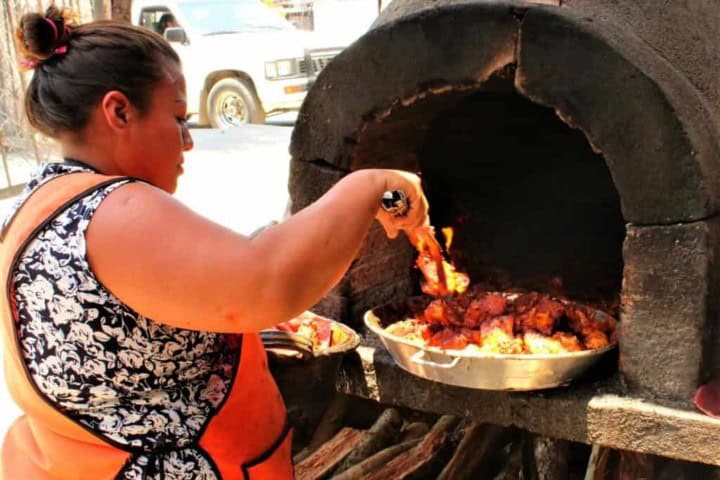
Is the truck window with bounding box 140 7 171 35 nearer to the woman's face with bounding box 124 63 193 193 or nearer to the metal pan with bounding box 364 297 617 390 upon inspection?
the metal pan with bounding box 364 297 617 390

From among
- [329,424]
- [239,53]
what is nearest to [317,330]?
[329,424]

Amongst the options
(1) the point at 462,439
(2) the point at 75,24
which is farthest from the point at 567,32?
(1) the point at 462,439

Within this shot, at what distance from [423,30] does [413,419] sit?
1906 millimetres

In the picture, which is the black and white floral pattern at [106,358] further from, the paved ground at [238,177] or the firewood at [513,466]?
the paved ground at [238,177]

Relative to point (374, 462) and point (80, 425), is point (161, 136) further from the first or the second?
point (374, 462)

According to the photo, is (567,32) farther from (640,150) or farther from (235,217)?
(235,217)

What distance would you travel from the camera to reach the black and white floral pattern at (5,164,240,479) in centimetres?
155

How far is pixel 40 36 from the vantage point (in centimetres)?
167

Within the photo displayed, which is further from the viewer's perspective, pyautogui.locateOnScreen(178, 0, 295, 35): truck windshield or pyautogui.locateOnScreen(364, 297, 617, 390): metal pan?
pyautogui.locateOnScreen(178, 0, 295, 35): truck windshield

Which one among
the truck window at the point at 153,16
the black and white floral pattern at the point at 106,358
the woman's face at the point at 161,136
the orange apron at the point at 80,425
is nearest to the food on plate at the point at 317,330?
the orange apron at the point at 80,425

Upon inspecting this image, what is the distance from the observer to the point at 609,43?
2.30 meters

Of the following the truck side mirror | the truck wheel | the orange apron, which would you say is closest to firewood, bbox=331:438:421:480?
the orange apron

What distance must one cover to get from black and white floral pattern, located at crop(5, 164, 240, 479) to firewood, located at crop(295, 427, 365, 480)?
148 centimetres

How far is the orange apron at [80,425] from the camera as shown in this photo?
161 centimetres
